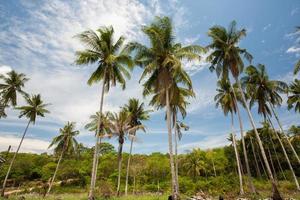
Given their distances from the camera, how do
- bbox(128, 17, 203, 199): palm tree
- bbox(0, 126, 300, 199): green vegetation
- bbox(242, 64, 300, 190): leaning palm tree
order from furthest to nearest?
1. bbox(0, 126, 300, 199): green vegetation
2. bbox(242, 64, 300, 190): leaning palm tree
3. bbox(128, 17, 203, 199): palm tree

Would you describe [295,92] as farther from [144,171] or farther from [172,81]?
[144,171]

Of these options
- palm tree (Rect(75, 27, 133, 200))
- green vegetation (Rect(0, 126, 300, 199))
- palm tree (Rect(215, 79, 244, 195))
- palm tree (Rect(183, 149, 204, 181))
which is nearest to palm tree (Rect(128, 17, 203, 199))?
palm tree (Rect(75, 27, 133, 200))

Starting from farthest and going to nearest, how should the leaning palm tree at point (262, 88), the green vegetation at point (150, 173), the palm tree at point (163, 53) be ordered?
the green vegetation at point (150, 173), the leaning palm tree at point (262, 88), the palm tree at point (163, 53)

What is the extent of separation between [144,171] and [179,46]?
34.9 meters

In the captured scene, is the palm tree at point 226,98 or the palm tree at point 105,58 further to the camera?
the palm tree at point 226,98

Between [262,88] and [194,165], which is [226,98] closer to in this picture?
[262,88]

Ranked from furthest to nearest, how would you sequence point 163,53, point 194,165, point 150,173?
1. point 194,165
2. point 150,173
3. point 163,53

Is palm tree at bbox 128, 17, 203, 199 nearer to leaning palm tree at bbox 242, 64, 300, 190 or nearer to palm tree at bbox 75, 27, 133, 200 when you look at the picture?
palm tree at bbox 75, 27, 133, 200

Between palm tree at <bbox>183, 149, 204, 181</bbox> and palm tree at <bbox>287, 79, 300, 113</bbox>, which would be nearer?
palm tree at <bbox>287, 79, 300, 113</bbox>

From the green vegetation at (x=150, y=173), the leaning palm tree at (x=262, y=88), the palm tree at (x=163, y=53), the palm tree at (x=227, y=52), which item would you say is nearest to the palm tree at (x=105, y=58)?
the palm tree at (x=163, y=53)

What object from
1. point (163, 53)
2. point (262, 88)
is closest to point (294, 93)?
point (262, 88)

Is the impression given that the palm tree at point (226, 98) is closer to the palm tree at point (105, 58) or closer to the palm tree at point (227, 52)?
the palm tree at point (227, 52)

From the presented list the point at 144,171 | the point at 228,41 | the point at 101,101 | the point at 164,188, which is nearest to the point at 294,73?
the point at 228,41

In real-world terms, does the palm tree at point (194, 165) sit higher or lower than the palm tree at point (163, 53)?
lower
